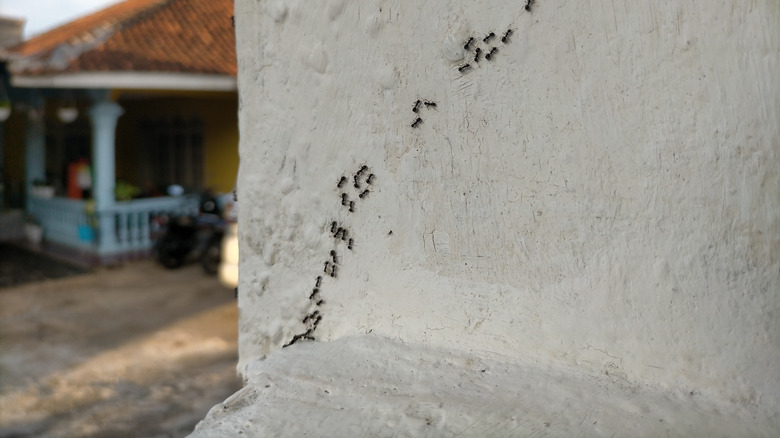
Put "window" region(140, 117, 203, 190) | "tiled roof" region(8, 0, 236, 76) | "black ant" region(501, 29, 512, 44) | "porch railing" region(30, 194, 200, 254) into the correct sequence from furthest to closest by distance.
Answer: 1. "window" region(140, 117, 203, 190)
2. "porch railing" region(30, 194, 200, 254)
3. "tiled roof" region(8, 0, 236, 76)
4. "black ant" region(501, 29, 512, 44)

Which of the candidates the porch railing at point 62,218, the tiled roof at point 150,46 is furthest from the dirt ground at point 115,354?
the tiled roof at point 150,46

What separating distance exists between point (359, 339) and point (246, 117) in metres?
0.78

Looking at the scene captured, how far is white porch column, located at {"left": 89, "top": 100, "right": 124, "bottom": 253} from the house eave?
A: 30.9 inches

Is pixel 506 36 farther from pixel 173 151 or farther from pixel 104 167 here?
pixel 173 151

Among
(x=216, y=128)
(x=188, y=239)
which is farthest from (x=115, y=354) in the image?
(x=216, y=128)

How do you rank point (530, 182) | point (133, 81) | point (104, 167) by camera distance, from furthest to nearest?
point (104, 167) < point (133, 81) < point (530, 182)

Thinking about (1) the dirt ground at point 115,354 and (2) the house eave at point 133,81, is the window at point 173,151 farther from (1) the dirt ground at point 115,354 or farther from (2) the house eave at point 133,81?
Answer: (1) the dirt ground at point 115,354

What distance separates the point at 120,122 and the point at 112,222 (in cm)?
399

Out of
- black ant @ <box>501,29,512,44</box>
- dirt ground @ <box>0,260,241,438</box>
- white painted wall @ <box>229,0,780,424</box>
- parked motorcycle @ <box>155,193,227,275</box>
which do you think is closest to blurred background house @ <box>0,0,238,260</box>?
parked motorcycle @ <box>155,193,227,275</box>

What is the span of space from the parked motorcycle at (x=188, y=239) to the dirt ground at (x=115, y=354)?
288mm

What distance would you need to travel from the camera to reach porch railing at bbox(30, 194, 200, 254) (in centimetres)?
969

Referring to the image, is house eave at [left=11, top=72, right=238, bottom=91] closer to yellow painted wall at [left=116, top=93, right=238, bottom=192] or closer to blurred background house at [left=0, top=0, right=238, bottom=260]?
blurred background house at [left=0, top=0, right=238, bottom=260]

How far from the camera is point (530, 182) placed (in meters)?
1.68

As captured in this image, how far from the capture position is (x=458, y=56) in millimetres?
1768
